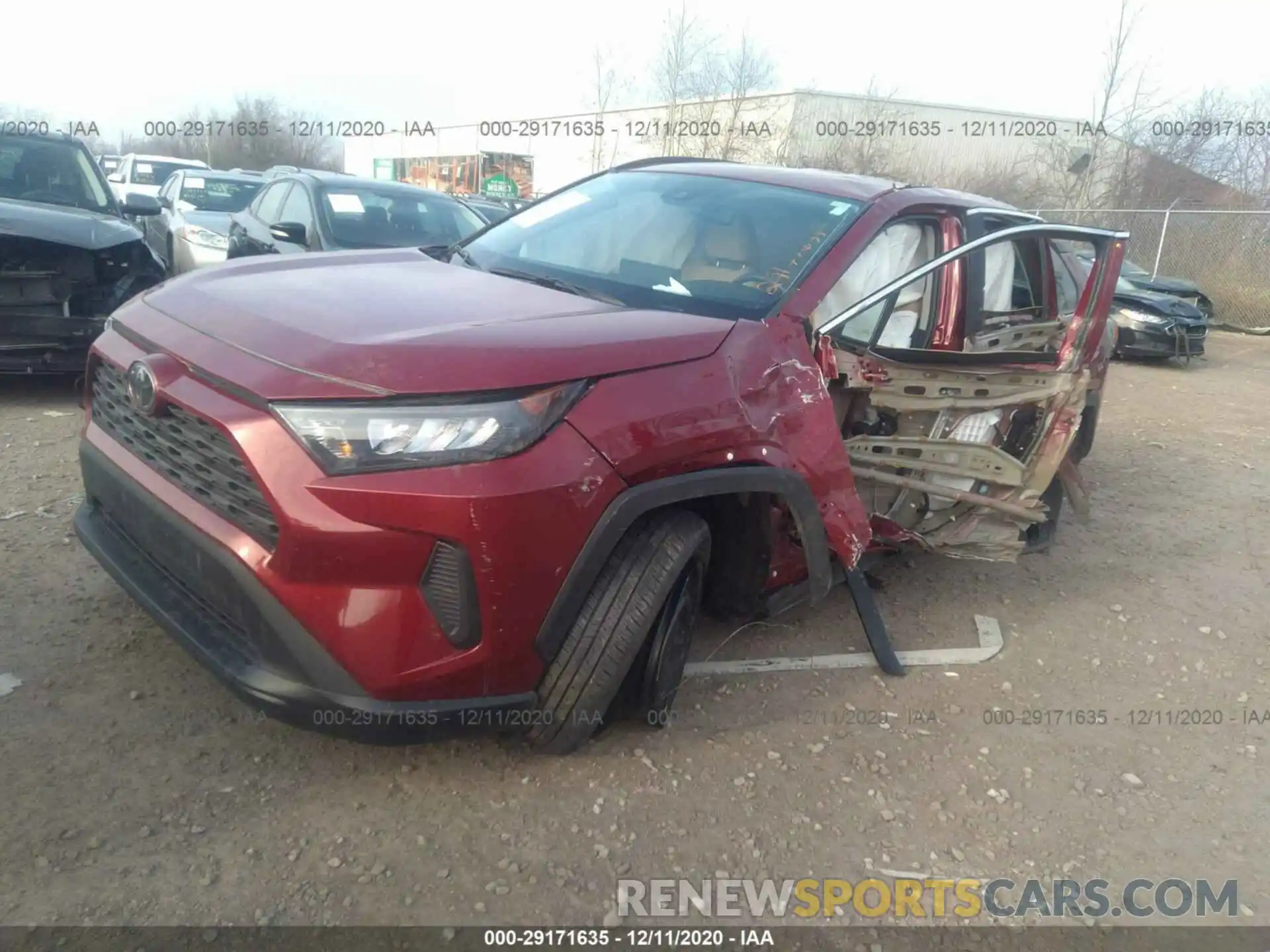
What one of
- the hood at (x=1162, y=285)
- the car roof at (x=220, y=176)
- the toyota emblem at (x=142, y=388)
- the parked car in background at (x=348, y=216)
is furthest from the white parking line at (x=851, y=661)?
the hood at (x=1162, y=285)

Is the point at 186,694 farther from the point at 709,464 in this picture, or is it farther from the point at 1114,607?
the point at 1114,607

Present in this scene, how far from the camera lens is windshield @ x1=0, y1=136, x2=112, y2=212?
639 cm

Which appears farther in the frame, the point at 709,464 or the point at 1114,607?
the point at 1114,607

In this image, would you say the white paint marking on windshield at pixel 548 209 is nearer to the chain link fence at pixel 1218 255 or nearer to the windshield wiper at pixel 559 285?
the windshield wiper at pixel 559 285

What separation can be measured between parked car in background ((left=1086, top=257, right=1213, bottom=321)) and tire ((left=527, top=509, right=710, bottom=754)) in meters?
12.6

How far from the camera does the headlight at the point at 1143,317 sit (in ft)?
39.8

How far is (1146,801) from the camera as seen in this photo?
2926 mm

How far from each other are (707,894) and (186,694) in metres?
1.68

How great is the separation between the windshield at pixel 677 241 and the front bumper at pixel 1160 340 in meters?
10.5

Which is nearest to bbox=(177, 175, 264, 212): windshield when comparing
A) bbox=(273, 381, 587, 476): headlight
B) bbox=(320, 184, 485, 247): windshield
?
bbox=(320, 184, 485, 247): windshield

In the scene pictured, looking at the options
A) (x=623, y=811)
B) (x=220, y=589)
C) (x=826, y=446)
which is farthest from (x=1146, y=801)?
(x=220, y=589)

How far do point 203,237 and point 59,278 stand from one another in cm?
381

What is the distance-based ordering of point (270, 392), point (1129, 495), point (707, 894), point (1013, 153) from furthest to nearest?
point (1013, 153)
point (1129, 495)
point (707, 894)
point (270, 392)

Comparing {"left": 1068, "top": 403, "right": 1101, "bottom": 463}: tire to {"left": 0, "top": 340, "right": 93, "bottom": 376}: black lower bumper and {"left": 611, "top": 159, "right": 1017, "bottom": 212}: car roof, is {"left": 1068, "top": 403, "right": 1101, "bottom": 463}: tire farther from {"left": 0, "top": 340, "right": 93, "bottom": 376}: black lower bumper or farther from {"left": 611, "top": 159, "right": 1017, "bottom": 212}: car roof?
{"left": 0, "top": 340, "right": 93, "bottom": 376}: black lower bumper
